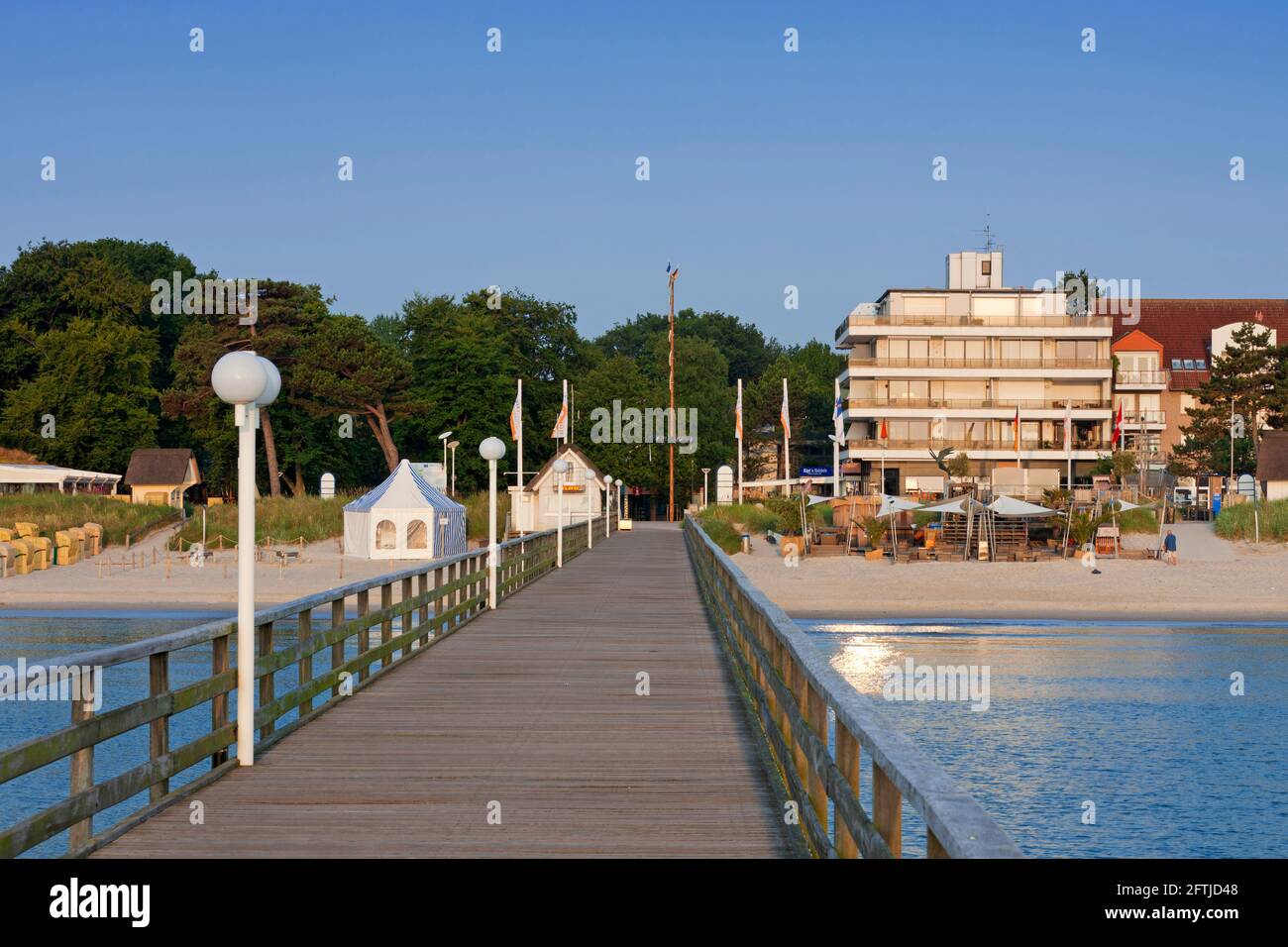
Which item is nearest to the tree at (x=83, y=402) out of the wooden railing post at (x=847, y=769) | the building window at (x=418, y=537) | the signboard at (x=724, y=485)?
the signboard at (x=724, y=485)

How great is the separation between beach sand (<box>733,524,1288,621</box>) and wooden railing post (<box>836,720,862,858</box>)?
3139 cm

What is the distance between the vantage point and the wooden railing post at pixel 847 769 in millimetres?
6277

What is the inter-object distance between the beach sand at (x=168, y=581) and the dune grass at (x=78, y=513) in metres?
2.40

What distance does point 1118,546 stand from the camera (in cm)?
5038

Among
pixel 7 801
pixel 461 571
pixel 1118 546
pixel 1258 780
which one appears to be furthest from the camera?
pixel 1118 546

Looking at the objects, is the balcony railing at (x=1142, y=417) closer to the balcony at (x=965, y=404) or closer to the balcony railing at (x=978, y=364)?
the balcony at (x=965, y=404)

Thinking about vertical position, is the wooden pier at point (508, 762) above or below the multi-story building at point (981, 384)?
below

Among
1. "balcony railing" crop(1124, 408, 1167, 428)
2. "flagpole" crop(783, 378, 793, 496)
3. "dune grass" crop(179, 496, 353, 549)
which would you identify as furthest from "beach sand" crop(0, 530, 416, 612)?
"balcony railing" crop(1124, 408, 1167, 428)

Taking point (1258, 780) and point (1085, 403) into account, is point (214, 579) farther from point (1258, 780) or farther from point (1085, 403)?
point (1085, 403)

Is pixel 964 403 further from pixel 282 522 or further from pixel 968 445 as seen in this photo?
pixel 282 522

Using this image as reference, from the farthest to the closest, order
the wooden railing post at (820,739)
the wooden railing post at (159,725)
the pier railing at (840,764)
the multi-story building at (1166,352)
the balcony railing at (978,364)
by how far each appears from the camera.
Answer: the multi-story building at (1166,352)
the balcony railing at (978,364)
the wooden railing post at (159,725)
the wooden railing post at (820,739)
the pier railing at (840,764)

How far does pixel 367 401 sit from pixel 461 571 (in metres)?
60.6

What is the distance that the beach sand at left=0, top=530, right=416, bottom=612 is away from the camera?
132ft
